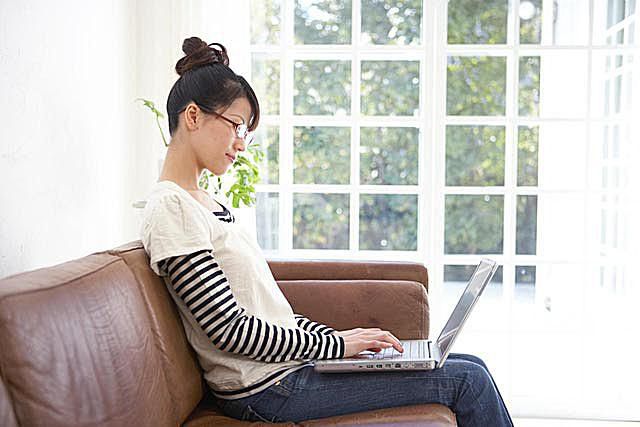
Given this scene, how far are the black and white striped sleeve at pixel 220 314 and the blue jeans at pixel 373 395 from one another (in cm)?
10

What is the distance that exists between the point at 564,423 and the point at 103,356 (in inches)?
108

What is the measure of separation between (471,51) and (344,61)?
57 centimetres

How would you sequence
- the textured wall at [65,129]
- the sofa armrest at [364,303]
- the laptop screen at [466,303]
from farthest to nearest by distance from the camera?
the sofa armrest at [364,303]
the textured wall at [65,129]
the laptop screen at [466,303]

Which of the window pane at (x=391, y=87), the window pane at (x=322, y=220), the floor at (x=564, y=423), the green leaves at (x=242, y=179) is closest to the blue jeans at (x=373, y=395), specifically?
the green leaves at (x=242, y=179)

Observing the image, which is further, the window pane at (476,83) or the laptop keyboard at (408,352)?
the window pane at (476,83)

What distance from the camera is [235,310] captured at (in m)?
1.97

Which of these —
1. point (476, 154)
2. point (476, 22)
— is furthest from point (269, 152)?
point (476, 22)

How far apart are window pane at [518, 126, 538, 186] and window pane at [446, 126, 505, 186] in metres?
0.08

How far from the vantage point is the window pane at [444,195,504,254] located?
394 centimetres

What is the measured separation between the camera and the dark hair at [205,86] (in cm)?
216

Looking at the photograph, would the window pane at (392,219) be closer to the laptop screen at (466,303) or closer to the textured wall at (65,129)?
the textured wall at (65,129)

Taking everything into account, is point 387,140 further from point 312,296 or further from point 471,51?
point 312,296

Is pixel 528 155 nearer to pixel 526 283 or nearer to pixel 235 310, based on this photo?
pixel 526 283

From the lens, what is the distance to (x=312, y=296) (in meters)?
2.70
